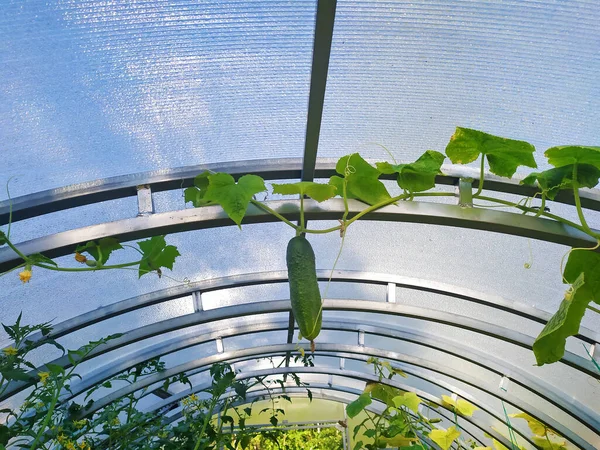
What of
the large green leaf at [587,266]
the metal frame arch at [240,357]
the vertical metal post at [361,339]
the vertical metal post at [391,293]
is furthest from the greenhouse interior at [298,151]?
the vertical metal post at [361,339]

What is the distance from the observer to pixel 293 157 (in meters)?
2.40

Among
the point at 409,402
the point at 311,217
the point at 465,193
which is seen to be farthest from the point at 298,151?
the point at 409,402

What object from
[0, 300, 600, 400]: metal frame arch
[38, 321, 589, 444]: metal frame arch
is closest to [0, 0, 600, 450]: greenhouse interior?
[0, 300, 600, 400]: metal frame arch

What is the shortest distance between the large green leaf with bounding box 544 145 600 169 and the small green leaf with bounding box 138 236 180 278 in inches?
58.4

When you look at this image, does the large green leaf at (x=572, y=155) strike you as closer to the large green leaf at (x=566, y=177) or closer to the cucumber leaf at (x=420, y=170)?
the large green leaf at (x=566, y=177)

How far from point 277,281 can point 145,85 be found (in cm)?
211

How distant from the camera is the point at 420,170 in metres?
1.62

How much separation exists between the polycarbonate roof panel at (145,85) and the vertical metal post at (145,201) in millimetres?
103

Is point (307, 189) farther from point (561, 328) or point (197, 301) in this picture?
point (197, 301)

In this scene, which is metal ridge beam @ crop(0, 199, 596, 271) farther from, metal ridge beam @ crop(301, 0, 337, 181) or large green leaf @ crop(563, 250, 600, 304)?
large green leaf @ crop(563, 250, 600, 304)

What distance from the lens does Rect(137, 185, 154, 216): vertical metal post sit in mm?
2260

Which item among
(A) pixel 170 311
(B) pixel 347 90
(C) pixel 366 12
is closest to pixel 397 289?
(A) pixel 170 311

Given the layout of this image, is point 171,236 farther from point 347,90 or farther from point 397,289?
point 397,289

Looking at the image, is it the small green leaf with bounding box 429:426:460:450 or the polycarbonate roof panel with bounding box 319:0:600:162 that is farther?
the small green leaf with bounding box 429:426:460:450
